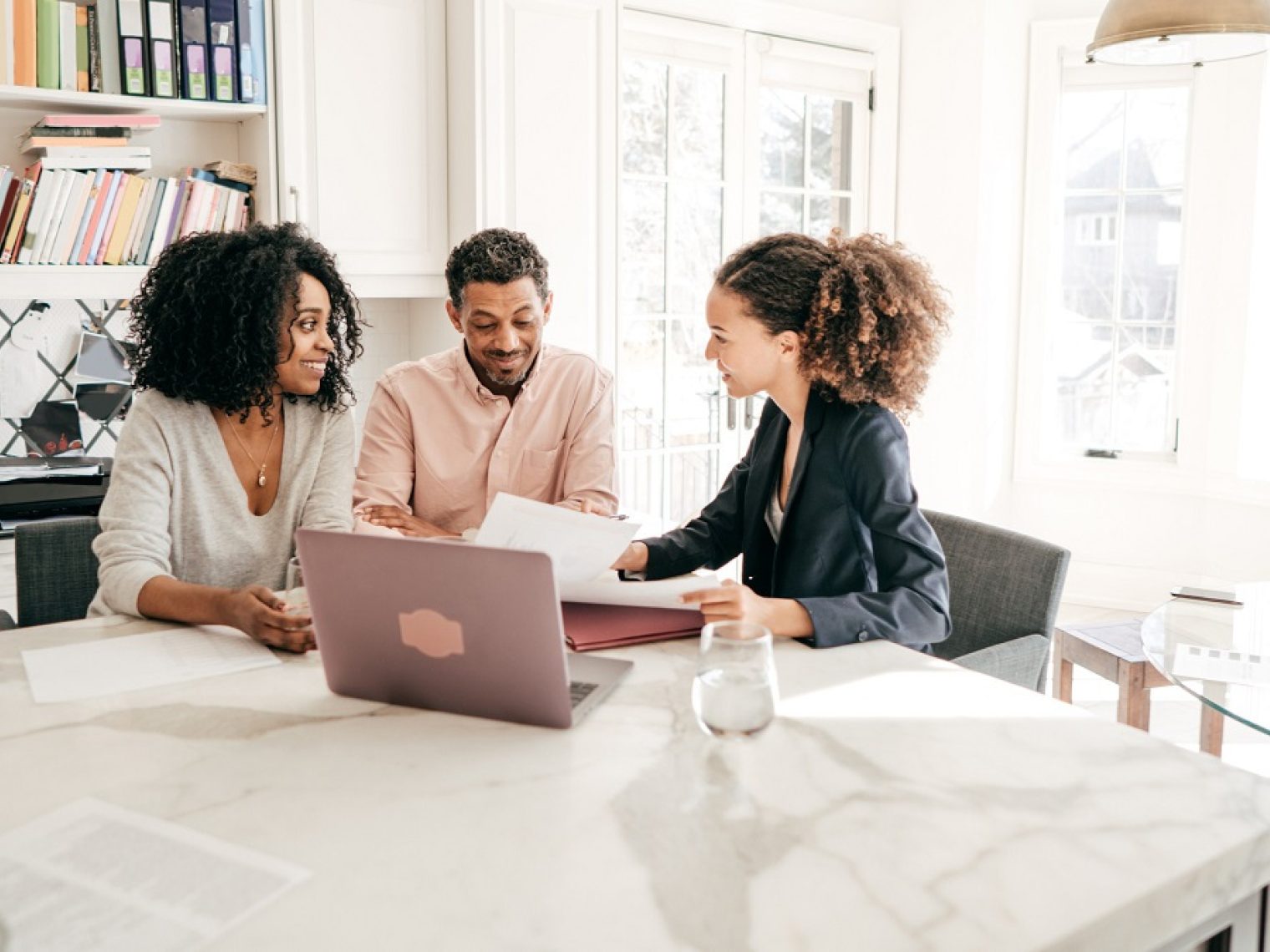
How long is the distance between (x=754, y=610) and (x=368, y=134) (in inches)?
91.6

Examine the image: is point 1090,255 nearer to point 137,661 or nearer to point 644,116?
point 644,116

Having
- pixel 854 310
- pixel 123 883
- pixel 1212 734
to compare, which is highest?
pixel 854 310

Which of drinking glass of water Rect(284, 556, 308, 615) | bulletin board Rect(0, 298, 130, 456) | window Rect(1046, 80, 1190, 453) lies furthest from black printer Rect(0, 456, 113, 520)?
window Rect(1046, 80, 1190, 453)

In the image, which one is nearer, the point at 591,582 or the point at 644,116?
the point at 591,582

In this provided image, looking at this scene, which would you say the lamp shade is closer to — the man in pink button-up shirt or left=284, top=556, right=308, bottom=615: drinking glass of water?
the man in pink button-up shirt

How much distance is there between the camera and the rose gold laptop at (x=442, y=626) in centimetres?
115

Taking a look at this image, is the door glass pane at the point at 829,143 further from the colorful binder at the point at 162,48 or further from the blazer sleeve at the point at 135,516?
the blazer sleeve at the point at 135,516

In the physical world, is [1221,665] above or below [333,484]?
below

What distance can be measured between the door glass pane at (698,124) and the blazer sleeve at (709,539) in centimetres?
223

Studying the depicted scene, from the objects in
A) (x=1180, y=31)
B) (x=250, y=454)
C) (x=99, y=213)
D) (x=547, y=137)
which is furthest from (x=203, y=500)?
(x=547, y=137)

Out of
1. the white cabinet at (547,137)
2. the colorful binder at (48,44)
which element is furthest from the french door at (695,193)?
the colorful binder at (48,44)

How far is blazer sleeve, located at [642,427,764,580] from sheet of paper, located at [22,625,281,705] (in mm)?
691

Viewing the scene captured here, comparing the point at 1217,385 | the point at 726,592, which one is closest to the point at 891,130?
the point at 1217,385

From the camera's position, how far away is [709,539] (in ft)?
6.61
